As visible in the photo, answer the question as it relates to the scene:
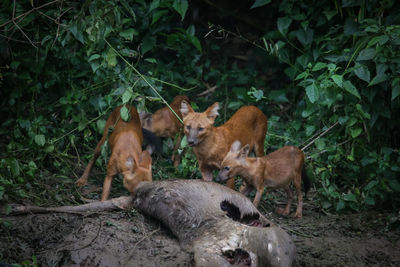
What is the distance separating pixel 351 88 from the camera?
575 centimetres

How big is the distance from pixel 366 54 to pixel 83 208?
339 cm

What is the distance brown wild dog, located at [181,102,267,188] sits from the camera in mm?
6180

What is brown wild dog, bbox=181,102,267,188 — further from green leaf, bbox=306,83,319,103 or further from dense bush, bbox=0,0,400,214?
green leaf, bbox=306,83,319,103

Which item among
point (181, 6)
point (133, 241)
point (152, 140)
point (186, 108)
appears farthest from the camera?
point (152, 140)

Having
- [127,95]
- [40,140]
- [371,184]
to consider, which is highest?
[127,95]

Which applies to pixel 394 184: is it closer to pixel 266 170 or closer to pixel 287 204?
pixel 287 204

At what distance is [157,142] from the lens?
7477 mm

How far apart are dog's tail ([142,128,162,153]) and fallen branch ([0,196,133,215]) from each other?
6.34 feet

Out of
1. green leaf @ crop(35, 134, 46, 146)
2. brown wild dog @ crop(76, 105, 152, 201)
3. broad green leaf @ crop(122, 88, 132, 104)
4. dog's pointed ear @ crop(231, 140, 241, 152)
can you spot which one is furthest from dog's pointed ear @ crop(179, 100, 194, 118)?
green leaf @ crop(35, 134, 46, 146)

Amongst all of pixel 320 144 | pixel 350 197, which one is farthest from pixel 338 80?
pixel 350 197

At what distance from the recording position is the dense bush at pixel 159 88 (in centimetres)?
571

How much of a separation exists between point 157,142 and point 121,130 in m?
1.23

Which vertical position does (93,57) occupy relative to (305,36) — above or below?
above

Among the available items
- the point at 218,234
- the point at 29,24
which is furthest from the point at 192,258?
the point at 29,24
